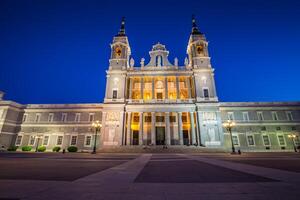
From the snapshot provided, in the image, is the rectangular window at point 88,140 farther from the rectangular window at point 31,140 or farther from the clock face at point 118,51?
the clock face at point 118,51

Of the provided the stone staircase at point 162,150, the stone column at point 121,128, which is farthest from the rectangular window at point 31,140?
the stone column at point 121,128

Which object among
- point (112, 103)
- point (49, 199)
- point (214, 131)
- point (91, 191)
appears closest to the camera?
point (49, 199)

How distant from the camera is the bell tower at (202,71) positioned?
3631 cm

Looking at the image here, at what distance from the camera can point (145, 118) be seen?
3822cm

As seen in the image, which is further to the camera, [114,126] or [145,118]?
[145,118]

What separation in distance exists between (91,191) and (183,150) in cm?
2593

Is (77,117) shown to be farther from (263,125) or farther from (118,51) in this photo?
(263,125)

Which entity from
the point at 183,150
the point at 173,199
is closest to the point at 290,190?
the point at 173,199

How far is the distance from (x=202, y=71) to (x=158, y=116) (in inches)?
622

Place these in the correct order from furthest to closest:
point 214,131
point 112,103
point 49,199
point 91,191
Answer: point 112,103
point 214,131
point 91,191
point 49,199

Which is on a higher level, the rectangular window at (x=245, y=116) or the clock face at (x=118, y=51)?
the clock face at (x=118, y=51)

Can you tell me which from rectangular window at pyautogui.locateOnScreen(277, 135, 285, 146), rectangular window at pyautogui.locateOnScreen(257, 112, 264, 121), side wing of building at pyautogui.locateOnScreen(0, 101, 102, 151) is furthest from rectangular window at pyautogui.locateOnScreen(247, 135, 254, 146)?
side wing of building at pyautogui.locateOnScreen(0, 101, 102, 151)

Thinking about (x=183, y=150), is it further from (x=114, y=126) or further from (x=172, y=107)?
(x=114, y=126)

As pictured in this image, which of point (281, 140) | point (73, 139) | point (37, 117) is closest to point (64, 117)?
point (73, 139)
